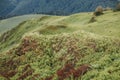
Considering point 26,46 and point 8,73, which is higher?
point 26,46

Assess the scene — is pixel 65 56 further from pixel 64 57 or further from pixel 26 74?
pixel 26 74

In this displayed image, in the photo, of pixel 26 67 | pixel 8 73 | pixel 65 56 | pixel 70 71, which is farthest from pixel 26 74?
pixel 70 71

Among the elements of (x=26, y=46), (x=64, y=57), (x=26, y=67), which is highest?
(x=26, y=46)

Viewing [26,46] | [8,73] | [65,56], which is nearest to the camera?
[65,56]

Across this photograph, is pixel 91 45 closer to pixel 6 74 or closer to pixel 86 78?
pixel 86 78

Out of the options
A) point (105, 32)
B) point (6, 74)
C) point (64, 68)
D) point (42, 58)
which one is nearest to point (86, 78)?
point (64, 68)

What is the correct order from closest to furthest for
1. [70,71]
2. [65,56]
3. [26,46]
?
[70,71], [65,56], [26,46]

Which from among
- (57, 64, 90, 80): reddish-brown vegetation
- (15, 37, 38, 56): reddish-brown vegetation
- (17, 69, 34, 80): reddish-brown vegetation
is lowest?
(17, 69, 34, 80): reddish-brown vegetation

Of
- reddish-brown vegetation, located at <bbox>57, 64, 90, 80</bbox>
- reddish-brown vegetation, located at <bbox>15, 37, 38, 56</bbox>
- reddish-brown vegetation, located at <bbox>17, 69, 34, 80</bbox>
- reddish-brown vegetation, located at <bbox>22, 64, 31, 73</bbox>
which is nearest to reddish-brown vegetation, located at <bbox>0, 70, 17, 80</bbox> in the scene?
reddish-brown vegetation, located at <bbox>22, 64, 31, 73</bbox>

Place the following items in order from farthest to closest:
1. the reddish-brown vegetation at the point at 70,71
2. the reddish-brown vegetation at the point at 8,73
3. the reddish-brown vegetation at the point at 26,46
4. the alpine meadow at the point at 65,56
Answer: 1. the reddish-brown vegetation at the point at 26,46
2. the reddish-brown vegetation at the point at 8,73
3. the alpine meadow at the point at 65,56
4. the reddish-brown vegetation at the point at 70,71

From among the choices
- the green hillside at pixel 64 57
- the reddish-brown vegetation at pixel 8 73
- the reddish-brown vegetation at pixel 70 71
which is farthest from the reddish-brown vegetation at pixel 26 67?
the reddish-brown vegetation at pixel 70 71

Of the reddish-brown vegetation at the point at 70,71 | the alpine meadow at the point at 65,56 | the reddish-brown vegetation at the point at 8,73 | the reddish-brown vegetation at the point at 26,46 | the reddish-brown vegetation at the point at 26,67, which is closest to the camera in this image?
the reddish-brown vegetation at the point at 70,71

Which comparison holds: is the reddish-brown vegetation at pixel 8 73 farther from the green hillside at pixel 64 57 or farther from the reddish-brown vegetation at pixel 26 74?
the reddish-brown vegetation at pixel 26 74

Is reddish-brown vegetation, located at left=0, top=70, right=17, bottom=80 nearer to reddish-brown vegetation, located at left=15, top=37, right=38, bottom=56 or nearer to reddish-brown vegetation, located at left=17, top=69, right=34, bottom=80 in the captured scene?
reddish-brown vegetation, located at left=17, top=69, right=34, bottom=80
